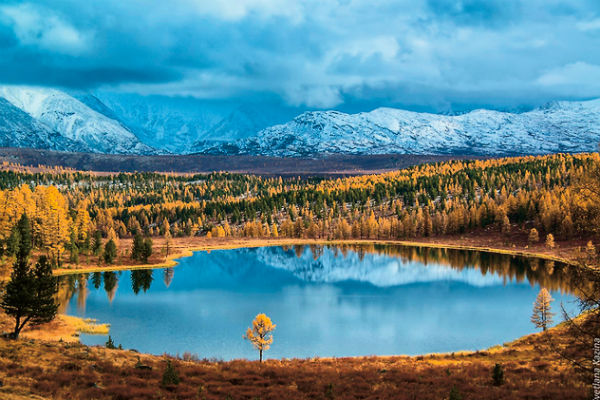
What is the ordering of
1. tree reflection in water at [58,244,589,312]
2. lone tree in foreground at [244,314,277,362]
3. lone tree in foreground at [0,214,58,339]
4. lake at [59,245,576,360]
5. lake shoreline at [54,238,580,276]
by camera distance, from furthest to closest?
lake shoreline at [54,238,580,276] < tree reflection in water at [58,244,589,312] < lake at [59,245,576,360] < lone tree in foreground at [244,314,277,362] < lone tree in foreground at [0,214,58,339]

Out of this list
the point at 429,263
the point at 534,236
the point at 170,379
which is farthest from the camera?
the point at 534,236

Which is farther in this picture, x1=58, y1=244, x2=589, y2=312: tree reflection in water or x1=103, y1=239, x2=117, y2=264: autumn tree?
x1=103, y1=239, x2=117, y2=264: autumn tree

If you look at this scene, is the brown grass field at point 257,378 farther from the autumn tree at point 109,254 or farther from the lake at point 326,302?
the autumn tree at point 109,254

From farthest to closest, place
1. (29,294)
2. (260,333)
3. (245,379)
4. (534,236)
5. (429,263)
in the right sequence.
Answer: (534,236) → (429,263) → (260,333) → (29,294) → (245,379)

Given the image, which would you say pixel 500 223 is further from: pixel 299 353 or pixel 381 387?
pixel 381 387

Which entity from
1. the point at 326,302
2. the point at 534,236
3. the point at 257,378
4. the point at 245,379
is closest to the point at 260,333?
the point at 257,378

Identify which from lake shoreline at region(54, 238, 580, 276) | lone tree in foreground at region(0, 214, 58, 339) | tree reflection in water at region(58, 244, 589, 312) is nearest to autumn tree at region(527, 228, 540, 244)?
lake shoreline at region(54, 238, 580, 276)

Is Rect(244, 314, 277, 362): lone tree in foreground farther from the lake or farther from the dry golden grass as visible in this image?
the dry golden grass

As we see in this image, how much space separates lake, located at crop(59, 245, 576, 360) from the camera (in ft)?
207

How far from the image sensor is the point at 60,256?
119 meters

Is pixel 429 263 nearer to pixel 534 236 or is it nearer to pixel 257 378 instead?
pixel 534 236

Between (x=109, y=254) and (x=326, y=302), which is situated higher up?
(x=109, y=254)

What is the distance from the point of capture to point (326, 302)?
305 feet

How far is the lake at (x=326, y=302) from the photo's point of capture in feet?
207
